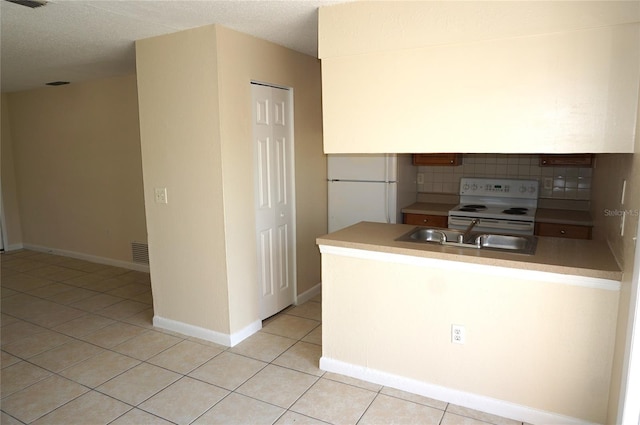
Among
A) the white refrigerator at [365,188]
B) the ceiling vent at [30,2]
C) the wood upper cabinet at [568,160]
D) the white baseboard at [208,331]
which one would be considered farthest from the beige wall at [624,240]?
the ceiling vent at [30,2]

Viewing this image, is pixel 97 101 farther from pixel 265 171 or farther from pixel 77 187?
pixel 265 171

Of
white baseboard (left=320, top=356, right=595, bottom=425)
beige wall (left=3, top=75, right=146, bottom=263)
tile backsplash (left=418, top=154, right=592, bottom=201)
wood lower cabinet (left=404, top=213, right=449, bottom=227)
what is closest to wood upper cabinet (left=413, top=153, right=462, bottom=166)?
tile backsplash (left=418, top=154, right=592, bottom=201)

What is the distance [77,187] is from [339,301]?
4547mm

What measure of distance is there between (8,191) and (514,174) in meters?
6.98

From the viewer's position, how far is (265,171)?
362 cm

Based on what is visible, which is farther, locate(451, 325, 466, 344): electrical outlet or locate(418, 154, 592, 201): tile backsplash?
locate(418, 154, 592, 201): tile backsplash

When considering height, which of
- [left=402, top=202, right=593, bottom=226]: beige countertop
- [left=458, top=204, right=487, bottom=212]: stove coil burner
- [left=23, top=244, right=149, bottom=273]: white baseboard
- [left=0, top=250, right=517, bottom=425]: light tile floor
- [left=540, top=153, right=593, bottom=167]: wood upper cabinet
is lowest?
[left=0, top=250, right=517, bottom=425]: light tile floor

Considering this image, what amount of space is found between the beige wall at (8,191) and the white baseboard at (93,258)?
0.22 metres

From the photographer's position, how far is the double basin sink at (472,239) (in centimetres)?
259

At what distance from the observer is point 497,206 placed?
4.61 meters

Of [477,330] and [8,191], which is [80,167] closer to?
[8,191]

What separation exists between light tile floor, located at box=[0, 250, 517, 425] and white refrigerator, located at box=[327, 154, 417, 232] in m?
0.99

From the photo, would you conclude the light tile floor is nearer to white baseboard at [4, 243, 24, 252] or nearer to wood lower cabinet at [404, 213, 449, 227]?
wood lower cabinet at [404, 213, 449, 227]

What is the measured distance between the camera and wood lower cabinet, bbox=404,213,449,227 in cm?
441
